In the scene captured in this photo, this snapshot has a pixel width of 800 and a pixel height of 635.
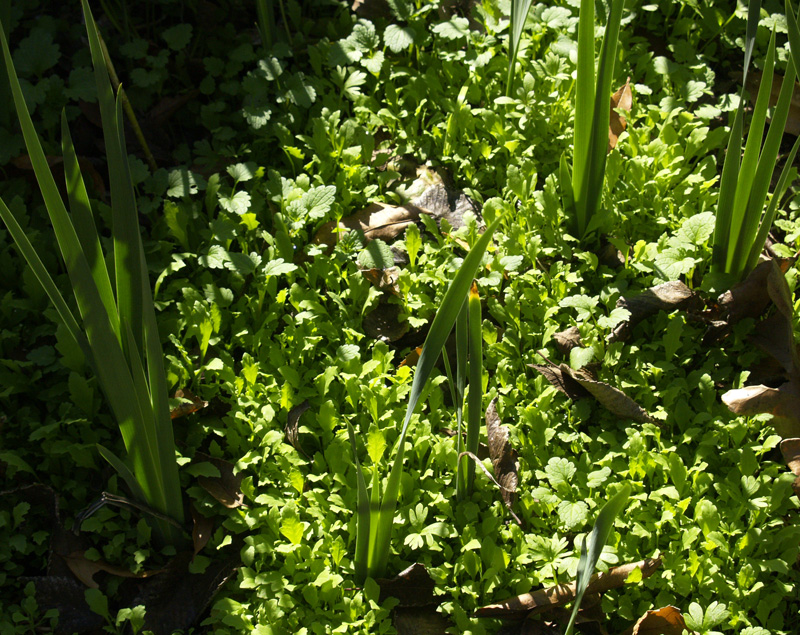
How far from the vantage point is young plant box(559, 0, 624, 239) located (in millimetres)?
1717

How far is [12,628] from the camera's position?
150cm

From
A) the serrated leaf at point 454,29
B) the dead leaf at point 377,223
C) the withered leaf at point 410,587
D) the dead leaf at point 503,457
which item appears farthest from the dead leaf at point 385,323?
the serrated leaf at point 454,29

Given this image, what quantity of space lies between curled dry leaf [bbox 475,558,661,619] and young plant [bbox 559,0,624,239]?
89cm

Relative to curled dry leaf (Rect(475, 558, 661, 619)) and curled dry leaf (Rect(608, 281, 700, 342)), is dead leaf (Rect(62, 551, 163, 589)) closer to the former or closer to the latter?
curled dry leaf (Rect(475, 558, 661, 619))

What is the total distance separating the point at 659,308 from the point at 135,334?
1249mm

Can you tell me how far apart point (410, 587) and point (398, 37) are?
5.62 feet

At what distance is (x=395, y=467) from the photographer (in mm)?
1324

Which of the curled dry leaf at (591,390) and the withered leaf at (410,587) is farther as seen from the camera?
the curled dry leaf at (591,390)

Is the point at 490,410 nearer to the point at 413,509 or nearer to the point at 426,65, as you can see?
the point at 413,509

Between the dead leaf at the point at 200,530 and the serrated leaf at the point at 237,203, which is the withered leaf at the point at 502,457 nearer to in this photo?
the dead leaf at the point at 200,530

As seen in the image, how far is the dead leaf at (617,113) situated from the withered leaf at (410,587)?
55.3 inches

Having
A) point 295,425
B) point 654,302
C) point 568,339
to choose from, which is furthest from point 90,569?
point 654,302

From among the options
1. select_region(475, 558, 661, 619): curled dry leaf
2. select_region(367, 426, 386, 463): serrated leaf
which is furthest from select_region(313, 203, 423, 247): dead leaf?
select_region(475, 558, 661, 619): curled dry leaf

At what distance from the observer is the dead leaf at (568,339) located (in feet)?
6.10
